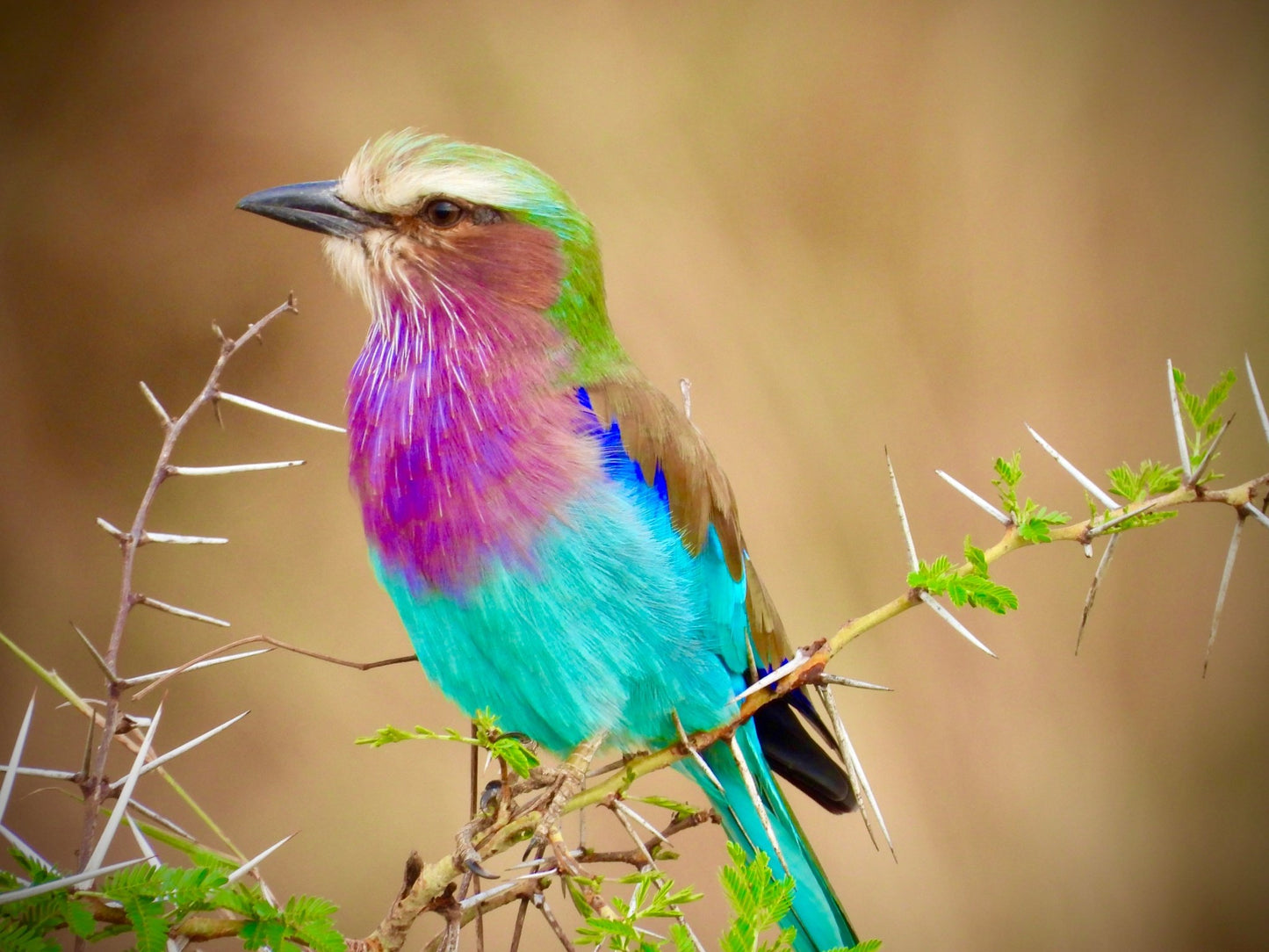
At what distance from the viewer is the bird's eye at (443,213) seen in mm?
1841

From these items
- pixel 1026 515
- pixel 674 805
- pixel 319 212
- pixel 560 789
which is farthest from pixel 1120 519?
pixel 319 212

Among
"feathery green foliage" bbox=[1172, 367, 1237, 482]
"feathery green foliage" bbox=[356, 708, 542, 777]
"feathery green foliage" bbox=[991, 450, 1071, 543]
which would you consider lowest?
"feathery green foliage" bbox=[356, 708, 542, 777]

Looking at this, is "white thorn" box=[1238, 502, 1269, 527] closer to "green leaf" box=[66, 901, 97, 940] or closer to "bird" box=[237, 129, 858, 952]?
"bird" box=[237, 129, 858, 952]

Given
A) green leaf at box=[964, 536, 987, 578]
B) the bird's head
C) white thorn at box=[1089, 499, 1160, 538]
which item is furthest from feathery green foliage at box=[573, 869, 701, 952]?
the bird's head

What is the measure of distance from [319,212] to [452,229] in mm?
225

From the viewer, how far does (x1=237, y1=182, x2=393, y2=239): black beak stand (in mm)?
1809

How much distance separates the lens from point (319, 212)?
1846 millimetres

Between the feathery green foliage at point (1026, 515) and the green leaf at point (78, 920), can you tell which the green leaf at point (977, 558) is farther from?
the green leaf at point (78, 920)

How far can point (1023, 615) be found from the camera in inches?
124

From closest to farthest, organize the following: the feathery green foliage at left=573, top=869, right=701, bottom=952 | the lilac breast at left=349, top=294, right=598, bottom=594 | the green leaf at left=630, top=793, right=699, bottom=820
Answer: the feathery green foliage at left=573, top=869, right=701, bottom=952 < the green leaf at left=630, top=793, right=699, bottom=820 < the lilac breast at left=349, top=294, right=598, bottom=594

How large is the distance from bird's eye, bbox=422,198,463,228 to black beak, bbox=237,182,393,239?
2.8 inches

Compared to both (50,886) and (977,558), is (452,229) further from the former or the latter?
(50,886)

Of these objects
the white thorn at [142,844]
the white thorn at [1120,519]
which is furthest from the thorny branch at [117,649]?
the white thorn at [1120,519]

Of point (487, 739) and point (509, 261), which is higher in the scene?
point (509, 261)
